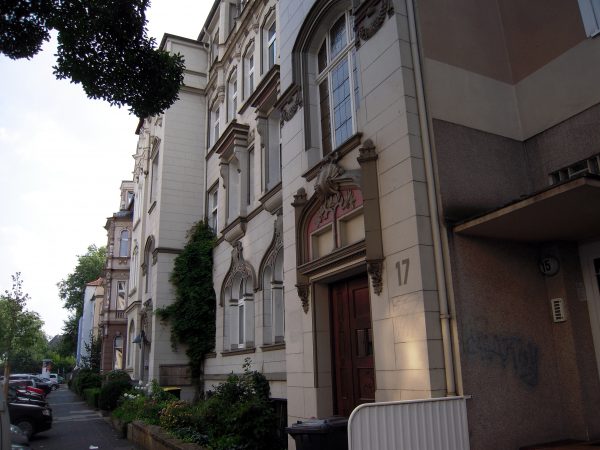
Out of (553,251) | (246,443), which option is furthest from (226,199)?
(553,251)

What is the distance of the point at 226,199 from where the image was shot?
17750 millimetres

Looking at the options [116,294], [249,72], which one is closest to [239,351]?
[249,72]

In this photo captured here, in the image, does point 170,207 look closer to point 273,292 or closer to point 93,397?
point 273,292

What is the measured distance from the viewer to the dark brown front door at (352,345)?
8.59 metres

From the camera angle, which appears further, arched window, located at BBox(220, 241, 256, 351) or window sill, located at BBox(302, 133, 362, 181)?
arched window, located at BBox(220, 241, 256, 351)

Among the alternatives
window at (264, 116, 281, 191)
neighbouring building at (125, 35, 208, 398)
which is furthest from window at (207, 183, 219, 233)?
window at (264, 116, 281, 191)

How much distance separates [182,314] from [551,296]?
1455 centimetres

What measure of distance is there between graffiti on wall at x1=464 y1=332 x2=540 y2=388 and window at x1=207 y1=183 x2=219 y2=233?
47.3 ft

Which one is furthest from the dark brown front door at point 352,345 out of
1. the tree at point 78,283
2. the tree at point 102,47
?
the tree at point 78,283

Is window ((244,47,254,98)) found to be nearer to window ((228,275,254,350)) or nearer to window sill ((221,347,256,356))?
window ((228,275,254,350))

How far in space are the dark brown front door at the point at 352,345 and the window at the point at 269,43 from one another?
30.5 feet

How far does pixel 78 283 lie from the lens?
76.6 meters

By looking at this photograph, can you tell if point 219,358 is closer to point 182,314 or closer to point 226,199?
point 182,314

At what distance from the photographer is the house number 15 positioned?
724 centimetres
